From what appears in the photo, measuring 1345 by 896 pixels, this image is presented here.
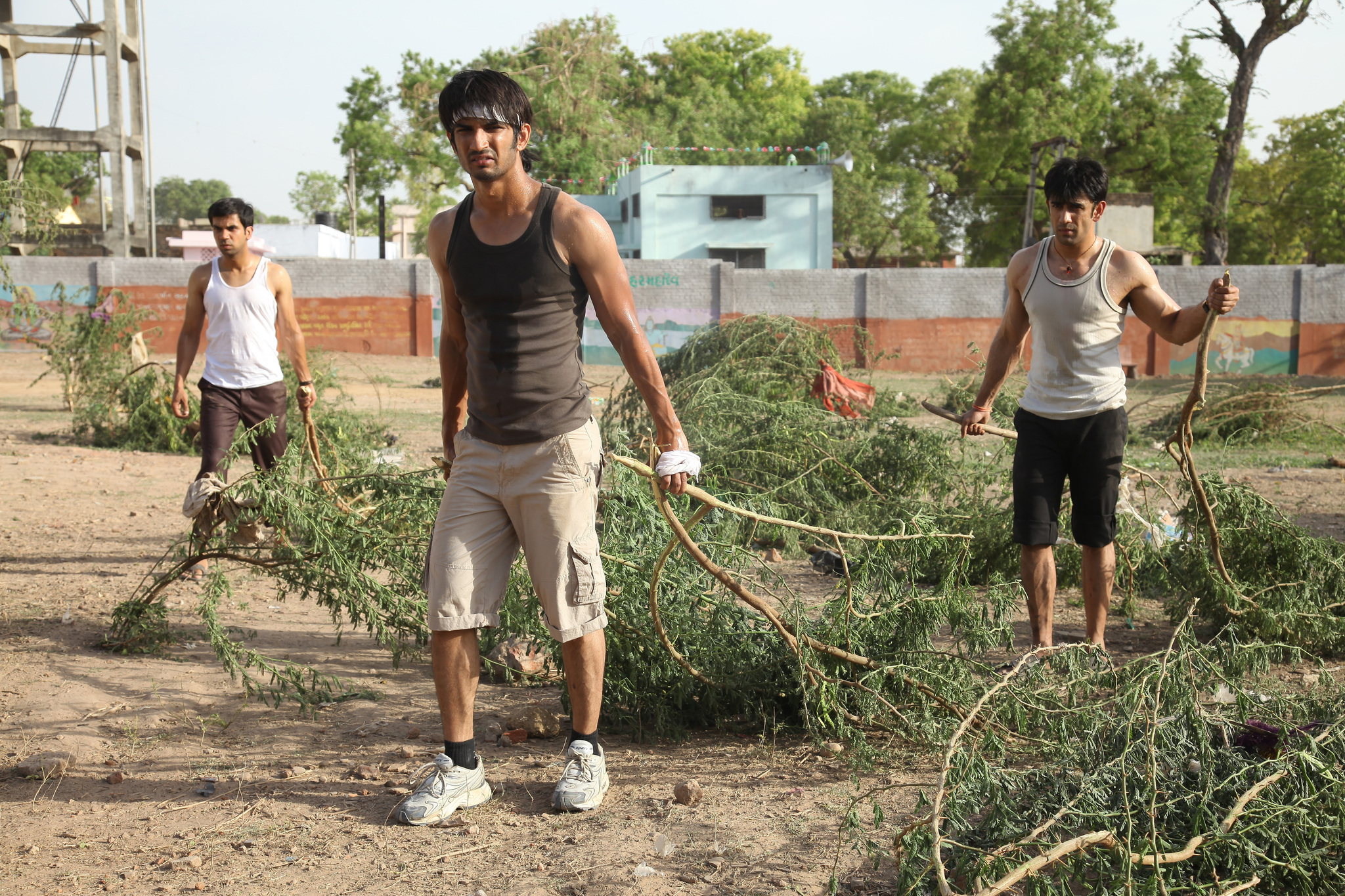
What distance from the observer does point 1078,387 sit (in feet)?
12.2

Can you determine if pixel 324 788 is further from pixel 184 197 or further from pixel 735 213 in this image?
pixel 184 197

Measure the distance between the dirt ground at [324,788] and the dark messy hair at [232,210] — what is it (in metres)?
1.82

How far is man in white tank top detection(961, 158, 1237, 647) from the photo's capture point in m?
3.69

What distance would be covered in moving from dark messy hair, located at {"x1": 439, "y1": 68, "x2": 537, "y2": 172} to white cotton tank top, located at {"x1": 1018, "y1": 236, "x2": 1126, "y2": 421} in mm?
2070

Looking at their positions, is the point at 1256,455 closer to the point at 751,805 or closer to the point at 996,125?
the point at 751,805

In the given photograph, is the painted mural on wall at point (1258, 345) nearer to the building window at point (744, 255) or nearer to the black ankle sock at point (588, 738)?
the building window at point (744, 255)

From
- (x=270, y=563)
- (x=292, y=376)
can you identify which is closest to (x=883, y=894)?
(x=270, y=563)

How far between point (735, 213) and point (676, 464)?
35.2m

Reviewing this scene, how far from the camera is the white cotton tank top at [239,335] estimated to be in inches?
193

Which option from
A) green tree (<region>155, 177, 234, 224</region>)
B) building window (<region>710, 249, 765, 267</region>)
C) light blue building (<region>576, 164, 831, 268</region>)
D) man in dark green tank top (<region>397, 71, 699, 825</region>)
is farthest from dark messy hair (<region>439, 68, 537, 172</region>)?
green tree (<region>155, 177, 234, 224</region>)

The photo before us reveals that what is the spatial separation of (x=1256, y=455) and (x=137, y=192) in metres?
26.0

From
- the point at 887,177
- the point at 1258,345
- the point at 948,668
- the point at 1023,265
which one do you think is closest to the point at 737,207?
the point at 887,177

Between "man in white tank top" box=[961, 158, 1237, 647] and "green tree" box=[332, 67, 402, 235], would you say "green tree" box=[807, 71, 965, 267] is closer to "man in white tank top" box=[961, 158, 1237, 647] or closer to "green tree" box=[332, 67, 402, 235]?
"green tree" box=[332, 67, 402, 235]

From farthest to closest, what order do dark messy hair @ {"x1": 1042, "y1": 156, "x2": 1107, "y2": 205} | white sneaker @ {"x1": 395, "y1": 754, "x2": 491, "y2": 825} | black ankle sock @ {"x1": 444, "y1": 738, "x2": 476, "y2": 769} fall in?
dark messy hair @ {"x1": 1042, "y1": 156, "x2": 1107, "y2": 205}
black ankle sock @ {"x1": 444, "y1": 738, "x2": 476, "y2": 769}
white sneaker @ {"x1": 395, "y1": 754, "x2": 491, "y2": 825}
